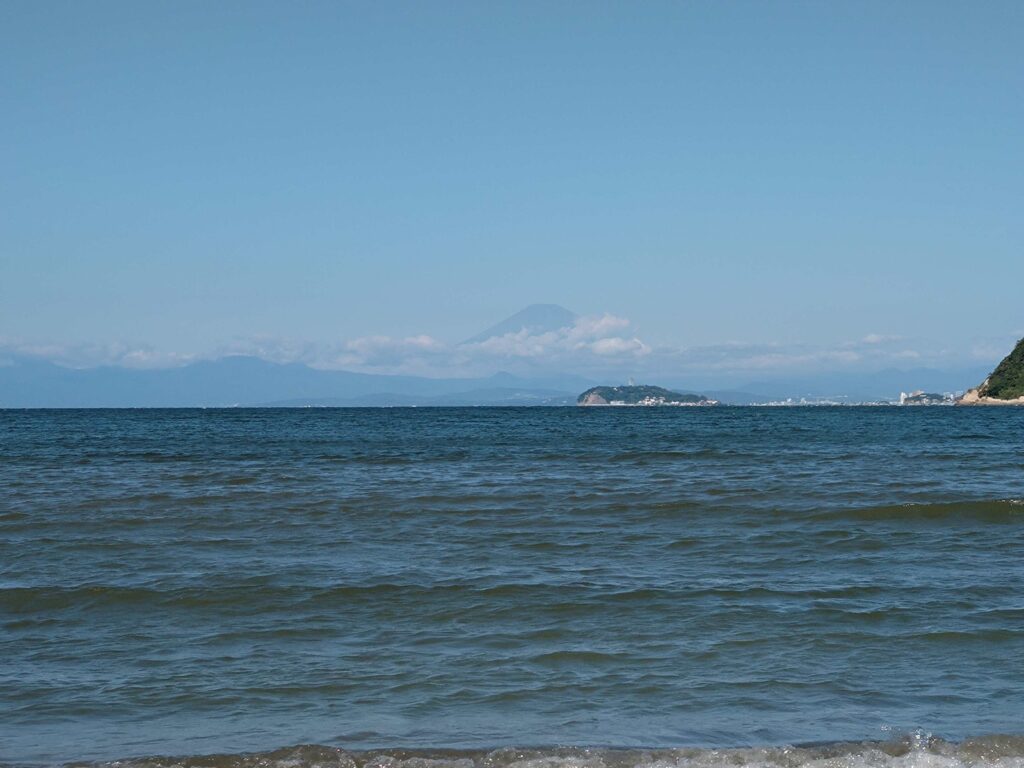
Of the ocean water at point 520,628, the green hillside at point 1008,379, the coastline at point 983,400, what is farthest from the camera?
the green hillside at point 1008,379

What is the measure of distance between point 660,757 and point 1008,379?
172 meters

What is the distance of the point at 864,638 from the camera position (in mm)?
10961

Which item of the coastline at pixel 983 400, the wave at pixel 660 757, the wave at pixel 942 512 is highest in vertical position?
the coastline at pixel 983 400

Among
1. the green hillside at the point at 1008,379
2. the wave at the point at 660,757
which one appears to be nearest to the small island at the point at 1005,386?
the green hillside at the point at 1008,379

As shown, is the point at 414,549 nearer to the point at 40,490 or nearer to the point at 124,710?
the point at 124,710

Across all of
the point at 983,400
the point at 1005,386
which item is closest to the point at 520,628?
the point at 1005,386

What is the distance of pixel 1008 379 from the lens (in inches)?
6378

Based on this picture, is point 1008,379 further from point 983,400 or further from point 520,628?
point 520,628

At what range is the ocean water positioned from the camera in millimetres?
8266

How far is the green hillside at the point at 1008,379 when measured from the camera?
158 m

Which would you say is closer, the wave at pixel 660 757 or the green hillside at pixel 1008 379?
the wave at pixel 660 757

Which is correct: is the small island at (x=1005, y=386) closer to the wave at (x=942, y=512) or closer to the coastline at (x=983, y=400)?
the coastline at (x=983, y=400)

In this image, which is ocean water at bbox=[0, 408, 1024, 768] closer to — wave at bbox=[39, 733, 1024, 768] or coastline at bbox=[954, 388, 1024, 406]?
wave at bbox=[39, 733, 1024, 768]

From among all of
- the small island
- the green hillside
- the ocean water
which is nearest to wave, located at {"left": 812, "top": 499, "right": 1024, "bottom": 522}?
the ocean water
